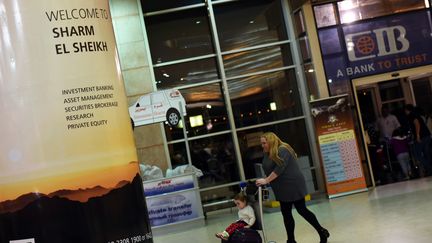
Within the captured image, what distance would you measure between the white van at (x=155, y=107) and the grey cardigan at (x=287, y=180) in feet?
16.4

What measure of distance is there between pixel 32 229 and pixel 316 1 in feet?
37.9

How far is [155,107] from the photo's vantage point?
12.2 m

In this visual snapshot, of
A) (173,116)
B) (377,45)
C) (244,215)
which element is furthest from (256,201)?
(377,45)

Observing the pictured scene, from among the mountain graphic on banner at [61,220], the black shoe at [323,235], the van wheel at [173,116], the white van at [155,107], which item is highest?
the white van at [155,107]

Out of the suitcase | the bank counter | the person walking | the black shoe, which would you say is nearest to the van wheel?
the bank counter

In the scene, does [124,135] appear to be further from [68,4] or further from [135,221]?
[68,4]

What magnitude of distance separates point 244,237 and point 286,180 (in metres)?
1.12

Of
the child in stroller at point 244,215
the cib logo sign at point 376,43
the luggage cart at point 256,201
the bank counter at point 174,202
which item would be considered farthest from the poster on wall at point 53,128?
the cib logo sign at point 376,43

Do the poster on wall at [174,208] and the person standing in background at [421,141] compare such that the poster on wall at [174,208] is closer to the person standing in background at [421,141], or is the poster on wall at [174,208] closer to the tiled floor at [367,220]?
the tiled floor at [367,220]

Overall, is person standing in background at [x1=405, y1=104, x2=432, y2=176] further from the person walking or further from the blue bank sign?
the person walking

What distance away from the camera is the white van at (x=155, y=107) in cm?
1218

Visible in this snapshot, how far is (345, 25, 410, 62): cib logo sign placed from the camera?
44.2 ft

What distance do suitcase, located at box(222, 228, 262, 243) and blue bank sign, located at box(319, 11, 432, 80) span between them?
7.29m

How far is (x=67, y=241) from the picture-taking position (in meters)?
2.71
